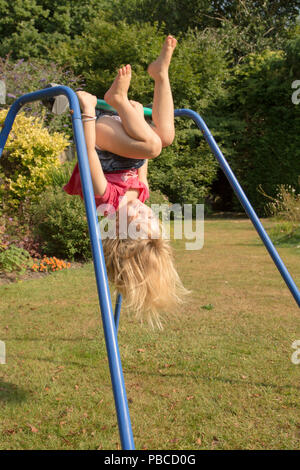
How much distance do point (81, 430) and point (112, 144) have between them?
65.2 inches

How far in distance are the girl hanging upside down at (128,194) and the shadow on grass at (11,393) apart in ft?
3.81

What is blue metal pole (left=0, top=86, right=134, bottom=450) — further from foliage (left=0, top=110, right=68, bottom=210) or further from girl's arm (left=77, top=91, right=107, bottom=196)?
foliage (left=0, top=110, right=68, bottom=210)

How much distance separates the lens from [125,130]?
90.4 inches

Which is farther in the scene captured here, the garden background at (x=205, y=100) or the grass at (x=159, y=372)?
the garden background at (x=205, y=100)

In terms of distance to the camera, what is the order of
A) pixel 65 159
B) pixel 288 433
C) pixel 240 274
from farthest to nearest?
pixel 65 159
pixel 240 274
pixel 288 433

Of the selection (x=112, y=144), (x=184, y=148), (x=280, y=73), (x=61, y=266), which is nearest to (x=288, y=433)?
(x=112, y=144)

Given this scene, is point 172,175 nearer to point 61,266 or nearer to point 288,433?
point 61,266

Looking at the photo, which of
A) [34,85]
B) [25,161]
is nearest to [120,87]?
[25,161]

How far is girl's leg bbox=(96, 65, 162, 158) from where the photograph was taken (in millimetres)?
2191

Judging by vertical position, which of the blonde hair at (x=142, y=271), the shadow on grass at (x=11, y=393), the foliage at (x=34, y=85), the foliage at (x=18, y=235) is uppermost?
the foliage at (x=34, y=85)

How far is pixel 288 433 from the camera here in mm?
2588

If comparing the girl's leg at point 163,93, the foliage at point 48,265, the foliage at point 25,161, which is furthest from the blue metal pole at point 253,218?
the foliage at point 25,161

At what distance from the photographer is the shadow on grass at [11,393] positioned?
302 centimetres

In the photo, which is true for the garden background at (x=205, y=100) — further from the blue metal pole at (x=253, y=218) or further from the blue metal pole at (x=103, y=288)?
the blue metal pole at (x=103, y=288)
